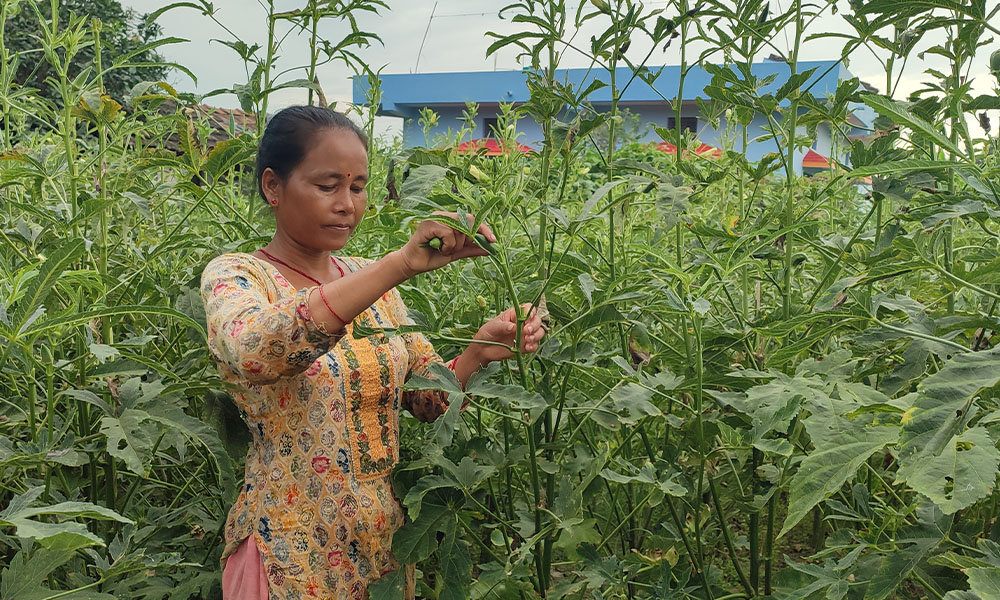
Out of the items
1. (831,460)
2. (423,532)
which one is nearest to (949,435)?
(831,460)

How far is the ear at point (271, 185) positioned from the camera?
1.76 meters

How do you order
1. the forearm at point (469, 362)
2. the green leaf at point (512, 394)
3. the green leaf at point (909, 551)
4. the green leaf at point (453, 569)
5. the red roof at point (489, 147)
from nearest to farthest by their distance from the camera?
the green leaf at point (909, 551) → the green leaf at point (512, 394) → the green leaf at point (453, 569) → the forearm at point (469, 362) → the red roof at point (489, 147)

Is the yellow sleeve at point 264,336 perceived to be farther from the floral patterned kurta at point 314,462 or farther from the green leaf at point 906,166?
the green leaf at point 906,166

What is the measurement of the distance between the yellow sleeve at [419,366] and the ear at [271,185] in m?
0.35

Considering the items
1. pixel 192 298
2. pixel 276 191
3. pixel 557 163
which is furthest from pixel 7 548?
pixel 557 163

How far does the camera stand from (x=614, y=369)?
187 cm

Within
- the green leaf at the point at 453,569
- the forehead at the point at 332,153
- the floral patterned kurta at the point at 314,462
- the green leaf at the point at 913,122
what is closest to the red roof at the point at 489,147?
the forehead at the point at 332,153

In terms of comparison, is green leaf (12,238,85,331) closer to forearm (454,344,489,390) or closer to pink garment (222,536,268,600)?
pink garment (222,536,268,600)

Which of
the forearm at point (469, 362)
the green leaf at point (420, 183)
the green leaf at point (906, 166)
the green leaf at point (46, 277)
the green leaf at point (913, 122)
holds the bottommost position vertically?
the forearm at point (469, 362)

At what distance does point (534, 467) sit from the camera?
1.58m

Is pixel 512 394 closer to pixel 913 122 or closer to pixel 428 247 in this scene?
pixel 428 247

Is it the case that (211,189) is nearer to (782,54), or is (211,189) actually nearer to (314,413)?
(314,413)

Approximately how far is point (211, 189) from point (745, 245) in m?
1.11

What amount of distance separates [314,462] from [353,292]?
16.7 inches
